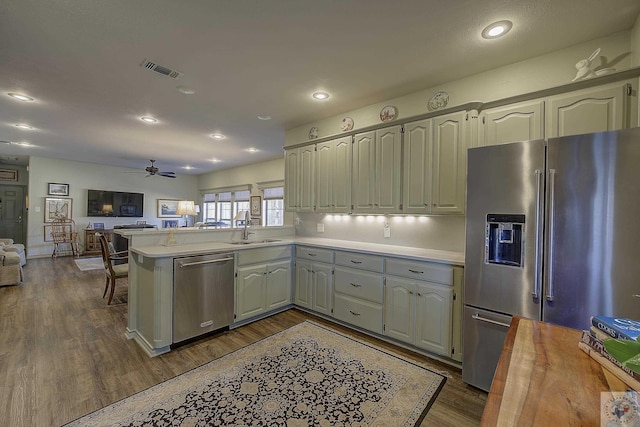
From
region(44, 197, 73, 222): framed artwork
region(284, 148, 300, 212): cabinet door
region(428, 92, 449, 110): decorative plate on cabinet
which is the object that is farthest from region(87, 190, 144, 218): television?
region(428, 92, 449, 110): decorative plate on cabinet

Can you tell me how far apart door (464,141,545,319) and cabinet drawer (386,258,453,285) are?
10.9 inches

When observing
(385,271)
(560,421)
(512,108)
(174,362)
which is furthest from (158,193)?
(560,421)

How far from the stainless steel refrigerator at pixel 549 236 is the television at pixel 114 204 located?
32.0 feet

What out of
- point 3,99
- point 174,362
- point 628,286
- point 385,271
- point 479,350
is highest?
point 3,99

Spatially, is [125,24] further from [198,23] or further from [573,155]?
[573,155]

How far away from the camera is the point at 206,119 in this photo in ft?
13.7

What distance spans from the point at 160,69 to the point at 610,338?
359 centimetres

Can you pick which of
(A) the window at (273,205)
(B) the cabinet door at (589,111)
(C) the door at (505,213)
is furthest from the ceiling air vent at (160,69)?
(A) the window at (273,205)

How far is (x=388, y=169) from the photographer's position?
10.4ft

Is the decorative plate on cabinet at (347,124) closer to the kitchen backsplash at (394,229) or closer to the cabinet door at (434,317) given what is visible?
the kitchen backsplash at (394,229)

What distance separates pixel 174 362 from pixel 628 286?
11.0 feet

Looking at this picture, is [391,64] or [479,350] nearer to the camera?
[479,350]

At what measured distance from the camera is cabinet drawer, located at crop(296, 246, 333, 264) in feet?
11.0

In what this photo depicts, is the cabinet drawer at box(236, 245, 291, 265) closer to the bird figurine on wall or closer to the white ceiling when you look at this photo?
the white ceiling
